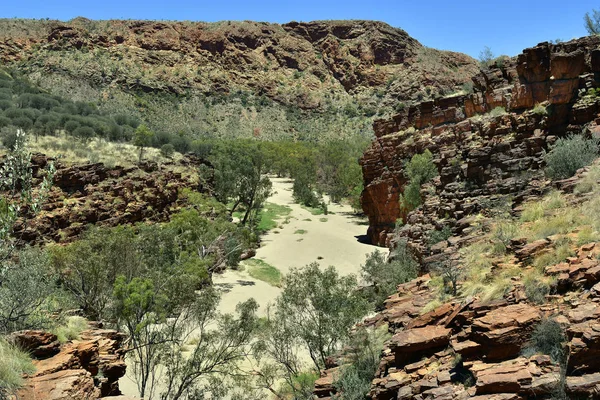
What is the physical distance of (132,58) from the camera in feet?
336

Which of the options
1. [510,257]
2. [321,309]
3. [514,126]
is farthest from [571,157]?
[321,309]

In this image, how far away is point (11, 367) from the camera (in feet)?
24.2

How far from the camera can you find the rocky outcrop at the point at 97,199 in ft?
86.4

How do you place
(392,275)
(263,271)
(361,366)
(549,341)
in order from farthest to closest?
(263,271)
(392,275)
(361,366)
(549,341)

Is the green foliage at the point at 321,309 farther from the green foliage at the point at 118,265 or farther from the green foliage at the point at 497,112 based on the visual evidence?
the green foliage at the point at 497,112

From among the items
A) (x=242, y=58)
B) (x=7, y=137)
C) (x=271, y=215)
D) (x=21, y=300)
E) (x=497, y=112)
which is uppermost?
(x=242, y=58)

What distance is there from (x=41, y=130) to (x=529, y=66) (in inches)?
1377

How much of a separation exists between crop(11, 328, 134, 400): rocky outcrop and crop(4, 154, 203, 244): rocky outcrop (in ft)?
58.0

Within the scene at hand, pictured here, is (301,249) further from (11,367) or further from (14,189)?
(14,189)

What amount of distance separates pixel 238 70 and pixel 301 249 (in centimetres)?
9121

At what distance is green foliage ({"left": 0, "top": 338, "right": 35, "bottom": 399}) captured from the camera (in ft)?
23.0

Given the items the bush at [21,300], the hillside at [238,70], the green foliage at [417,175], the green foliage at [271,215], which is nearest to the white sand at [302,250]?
the green foliage at [271,215]

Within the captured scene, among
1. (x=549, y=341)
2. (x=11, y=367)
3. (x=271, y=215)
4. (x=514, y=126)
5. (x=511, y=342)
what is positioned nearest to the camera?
(x=549, y=341)

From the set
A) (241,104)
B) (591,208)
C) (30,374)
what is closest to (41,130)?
(30,374)
